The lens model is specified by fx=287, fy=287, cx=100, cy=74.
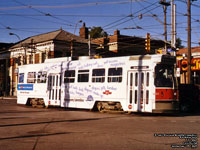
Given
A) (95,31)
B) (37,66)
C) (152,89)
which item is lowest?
(152,89)

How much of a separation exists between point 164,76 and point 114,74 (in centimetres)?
283

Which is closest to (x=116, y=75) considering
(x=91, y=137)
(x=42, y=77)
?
(x=42, y=77)

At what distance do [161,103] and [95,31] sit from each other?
5102 cm

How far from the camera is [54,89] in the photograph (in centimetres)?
1919

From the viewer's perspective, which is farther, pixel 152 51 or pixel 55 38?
pixel 152 51

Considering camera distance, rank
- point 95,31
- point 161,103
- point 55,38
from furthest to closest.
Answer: point 95,31 → point 55,38 → point 161,103

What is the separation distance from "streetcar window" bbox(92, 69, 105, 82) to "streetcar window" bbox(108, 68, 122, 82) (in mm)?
489

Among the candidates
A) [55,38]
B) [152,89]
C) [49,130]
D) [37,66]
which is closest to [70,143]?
[49,130]

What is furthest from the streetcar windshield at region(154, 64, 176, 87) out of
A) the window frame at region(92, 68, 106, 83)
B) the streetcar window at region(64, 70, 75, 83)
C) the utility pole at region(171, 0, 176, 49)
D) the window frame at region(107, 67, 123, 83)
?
the utility pole at region(171, 0, 176, 49)

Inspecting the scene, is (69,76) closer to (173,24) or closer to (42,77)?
(42,77)

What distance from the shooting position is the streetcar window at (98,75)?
16.6 meters

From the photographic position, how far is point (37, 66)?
21.1m

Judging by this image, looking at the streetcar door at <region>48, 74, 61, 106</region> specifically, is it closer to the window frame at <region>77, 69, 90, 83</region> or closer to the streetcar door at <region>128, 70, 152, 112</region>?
the window frame at <region>77, 69, 90, 83</region>

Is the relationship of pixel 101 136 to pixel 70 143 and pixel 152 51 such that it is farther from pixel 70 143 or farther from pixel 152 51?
pixel 152 51
